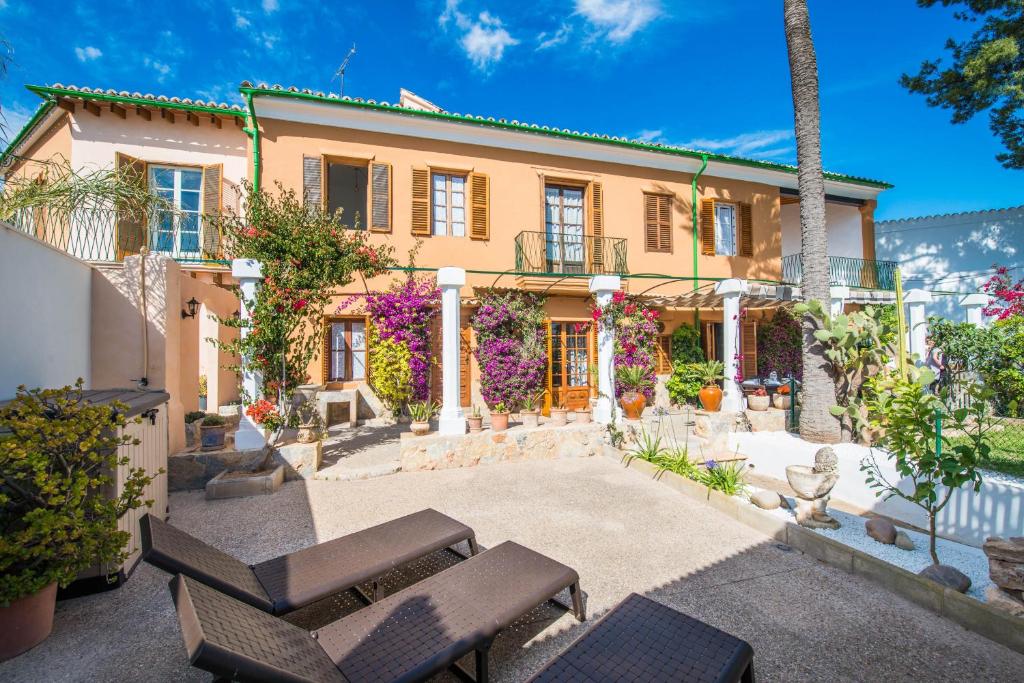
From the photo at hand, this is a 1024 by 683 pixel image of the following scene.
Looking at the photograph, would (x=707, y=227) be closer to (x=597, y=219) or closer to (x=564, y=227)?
(x=597, y=219)

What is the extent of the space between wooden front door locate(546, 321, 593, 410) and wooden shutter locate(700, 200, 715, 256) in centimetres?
433

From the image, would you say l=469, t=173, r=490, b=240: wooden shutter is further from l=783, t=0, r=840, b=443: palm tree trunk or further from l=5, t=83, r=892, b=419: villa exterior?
l=783, t=0, r=840, b=443: palm tree trunk

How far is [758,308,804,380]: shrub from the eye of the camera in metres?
12.8

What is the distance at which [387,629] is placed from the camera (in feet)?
7.79

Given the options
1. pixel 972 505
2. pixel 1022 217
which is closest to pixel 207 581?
pixel 972 505

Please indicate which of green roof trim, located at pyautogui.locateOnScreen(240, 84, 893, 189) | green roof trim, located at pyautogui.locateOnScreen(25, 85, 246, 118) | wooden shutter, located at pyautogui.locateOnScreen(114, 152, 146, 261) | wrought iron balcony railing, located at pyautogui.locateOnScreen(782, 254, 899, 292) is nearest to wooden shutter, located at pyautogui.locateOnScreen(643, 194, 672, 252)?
green roof trim, located at pyautogui.locateOnScreen(240, 84, 893, 189)

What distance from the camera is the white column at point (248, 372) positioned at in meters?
6.20

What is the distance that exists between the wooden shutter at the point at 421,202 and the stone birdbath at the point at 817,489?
26.8 ft

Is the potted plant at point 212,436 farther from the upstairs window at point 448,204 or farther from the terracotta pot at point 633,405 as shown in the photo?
the terracotta pot at point 633,405

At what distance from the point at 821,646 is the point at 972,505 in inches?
142

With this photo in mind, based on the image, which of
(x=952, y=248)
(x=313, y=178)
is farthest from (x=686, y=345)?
(x=952, y=248)

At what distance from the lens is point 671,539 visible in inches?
170

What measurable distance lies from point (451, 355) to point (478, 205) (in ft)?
14.9

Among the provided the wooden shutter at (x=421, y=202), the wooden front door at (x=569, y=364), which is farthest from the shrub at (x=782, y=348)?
the wooden shutter at (x=421, y=202)
